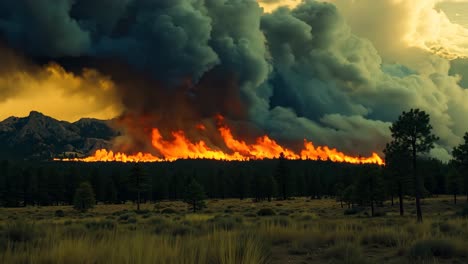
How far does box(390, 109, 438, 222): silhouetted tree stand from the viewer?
3731 centimetres

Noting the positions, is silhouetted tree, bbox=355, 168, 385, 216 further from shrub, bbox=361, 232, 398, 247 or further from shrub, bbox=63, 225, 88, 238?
shrub, bbox=63, 225, 88, 238

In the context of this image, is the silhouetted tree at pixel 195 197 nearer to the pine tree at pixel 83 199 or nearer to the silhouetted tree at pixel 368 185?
the pine tree at pixel 83 199

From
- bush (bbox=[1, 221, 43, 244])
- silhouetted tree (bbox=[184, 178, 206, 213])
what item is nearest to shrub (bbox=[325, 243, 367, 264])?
A: bush (bbox=[1, 221, 43, 244])

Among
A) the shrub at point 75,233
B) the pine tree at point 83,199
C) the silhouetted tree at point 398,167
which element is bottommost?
the pine tree at point 83,199

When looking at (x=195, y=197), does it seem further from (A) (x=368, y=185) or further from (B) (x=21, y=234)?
(B) (x=21, y=234)

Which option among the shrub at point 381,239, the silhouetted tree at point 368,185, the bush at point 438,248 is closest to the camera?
the bush at point 438,248

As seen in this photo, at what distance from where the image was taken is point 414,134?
37906mm

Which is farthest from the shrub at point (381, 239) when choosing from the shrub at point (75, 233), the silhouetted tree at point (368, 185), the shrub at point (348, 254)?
the silhouetted tree at point (368, 185)

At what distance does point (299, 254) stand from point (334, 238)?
2254 mm

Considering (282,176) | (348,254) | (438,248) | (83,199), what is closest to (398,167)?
(438,248)

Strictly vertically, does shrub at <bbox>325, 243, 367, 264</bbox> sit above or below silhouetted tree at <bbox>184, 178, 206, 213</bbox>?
above

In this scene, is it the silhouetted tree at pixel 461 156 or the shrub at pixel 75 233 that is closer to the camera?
the shrub at pixel 75 233

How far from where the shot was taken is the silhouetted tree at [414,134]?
3731 centimetres

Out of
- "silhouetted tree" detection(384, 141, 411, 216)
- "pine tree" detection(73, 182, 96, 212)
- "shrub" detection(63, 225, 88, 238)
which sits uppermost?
"silhouetted tree" detection(384, 141, 411, 216)
